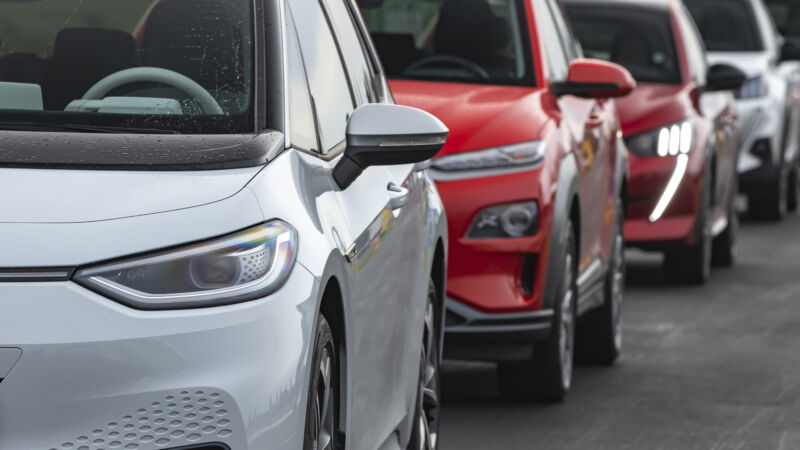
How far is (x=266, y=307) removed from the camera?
13.1ft

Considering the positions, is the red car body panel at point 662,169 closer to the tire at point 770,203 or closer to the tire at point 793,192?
the tire at point 770,203

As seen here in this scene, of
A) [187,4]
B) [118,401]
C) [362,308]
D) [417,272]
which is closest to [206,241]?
[118,401]

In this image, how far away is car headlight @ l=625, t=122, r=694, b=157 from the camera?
1295 centimetres

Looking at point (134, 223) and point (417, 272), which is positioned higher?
point (134, 223)

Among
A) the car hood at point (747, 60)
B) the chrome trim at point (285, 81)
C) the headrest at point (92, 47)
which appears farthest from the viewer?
the car hood at point (747, 60)

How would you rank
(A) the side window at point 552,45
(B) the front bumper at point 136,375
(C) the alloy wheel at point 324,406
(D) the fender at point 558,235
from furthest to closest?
(A) the side window at point 552,45
(D) the fender at point 558,235
(C) the alloy wheel at point 324,406
(B) the front bumper at point 136,375

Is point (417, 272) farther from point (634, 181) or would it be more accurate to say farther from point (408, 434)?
point (634, 181)

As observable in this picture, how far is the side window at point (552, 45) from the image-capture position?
30.3ft

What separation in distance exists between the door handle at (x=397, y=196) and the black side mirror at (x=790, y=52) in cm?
1380

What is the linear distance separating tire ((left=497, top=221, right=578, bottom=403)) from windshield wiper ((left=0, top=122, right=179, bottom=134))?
3765 millimetres

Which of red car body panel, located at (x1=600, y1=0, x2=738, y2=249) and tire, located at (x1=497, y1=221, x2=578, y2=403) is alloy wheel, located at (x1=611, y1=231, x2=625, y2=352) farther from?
red car body panel, located at (x1=600, y1=0, x2=738, y2=249)

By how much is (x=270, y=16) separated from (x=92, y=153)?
88cm

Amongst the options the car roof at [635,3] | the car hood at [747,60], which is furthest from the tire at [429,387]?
the car hood at [747,60]

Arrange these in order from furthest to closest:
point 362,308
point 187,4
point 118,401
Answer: point 187,4
point 362,308
point 118,401
